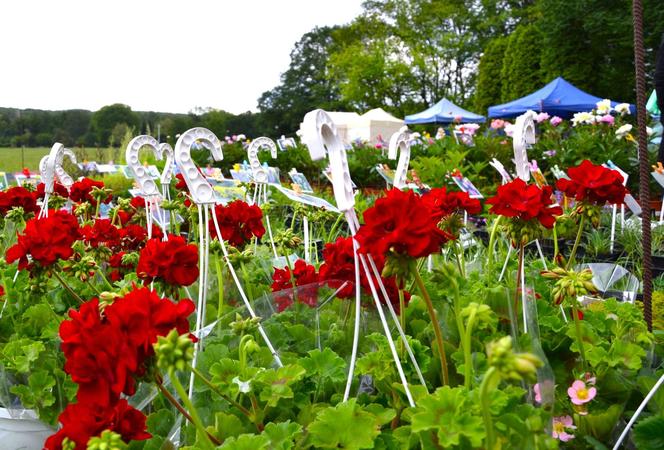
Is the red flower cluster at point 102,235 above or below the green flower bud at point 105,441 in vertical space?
above

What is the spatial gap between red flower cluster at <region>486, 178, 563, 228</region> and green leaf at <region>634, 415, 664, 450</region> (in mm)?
442

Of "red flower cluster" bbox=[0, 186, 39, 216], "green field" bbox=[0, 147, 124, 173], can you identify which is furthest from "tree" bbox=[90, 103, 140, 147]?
"red flower cluster" bbox=[0, 186, 39, 216]

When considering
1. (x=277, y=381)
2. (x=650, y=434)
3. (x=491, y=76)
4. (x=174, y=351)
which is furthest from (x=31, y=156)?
(x=491, y=76)

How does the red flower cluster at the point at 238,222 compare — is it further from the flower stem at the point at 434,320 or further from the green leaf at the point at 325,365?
the flower stem at the point at 434,320

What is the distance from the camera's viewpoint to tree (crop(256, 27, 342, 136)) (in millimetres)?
42281

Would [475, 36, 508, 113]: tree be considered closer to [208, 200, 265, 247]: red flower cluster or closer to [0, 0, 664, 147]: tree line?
[0, 0, 664, 147]: tree line

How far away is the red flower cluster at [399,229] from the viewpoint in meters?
0.76

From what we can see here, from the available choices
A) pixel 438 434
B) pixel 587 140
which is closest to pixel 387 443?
pixel 438 434

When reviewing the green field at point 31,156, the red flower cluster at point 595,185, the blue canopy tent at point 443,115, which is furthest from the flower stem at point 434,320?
the blue canopy tent at point 443,115

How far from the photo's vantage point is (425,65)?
95.0ft

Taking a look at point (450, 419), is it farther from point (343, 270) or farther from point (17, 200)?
point (17, 200)

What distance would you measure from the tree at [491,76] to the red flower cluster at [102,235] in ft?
77.9

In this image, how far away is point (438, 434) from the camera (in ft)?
2.31

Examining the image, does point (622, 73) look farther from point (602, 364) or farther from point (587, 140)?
point (602, 364)
